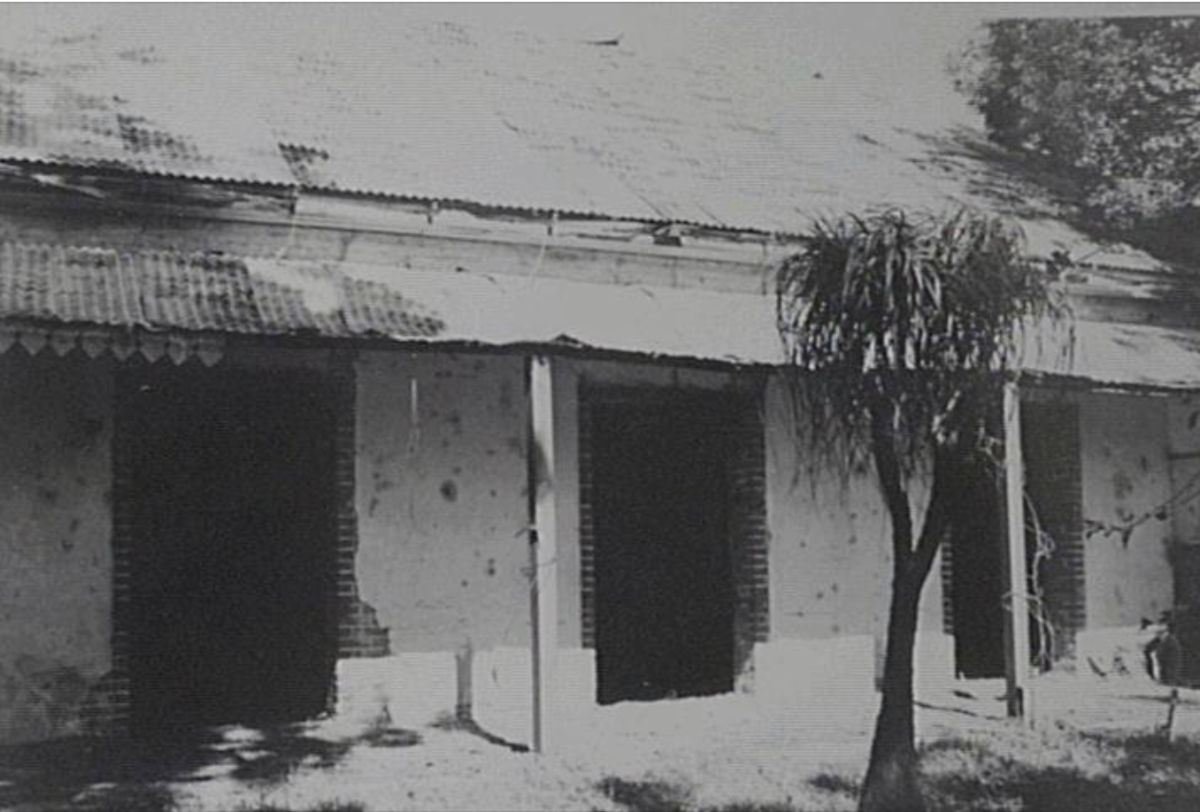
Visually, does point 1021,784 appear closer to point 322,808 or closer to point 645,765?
point 645,765

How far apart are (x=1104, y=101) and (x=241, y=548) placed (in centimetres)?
820

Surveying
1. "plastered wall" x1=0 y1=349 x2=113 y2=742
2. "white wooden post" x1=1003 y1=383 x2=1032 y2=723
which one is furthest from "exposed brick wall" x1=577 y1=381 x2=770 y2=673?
A: "plastered wall" x1=0 y1=349 x2=113 y2=742

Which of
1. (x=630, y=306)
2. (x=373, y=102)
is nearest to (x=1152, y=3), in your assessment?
(x=630, y=306)

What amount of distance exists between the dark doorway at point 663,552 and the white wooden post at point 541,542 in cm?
189

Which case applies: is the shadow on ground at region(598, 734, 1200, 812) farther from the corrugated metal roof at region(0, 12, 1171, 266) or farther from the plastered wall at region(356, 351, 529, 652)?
the corrugated metal roof at region(0, 12, 1171, 266)

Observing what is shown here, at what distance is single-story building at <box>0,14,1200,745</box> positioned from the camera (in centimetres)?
830

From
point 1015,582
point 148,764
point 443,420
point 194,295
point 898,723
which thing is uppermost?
point 194,295

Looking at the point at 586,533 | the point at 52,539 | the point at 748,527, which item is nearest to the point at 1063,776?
the point at 748,527

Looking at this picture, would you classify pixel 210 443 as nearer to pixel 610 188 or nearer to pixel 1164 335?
pixel 610 188

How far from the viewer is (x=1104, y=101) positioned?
12.5 m

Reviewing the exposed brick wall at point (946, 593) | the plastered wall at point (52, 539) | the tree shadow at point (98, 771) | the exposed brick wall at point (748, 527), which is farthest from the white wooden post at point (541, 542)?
the exposed brick wall at point (946, 593)

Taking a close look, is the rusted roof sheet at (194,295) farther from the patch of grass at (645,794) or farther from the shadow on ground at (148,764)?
the patch of grass at (645,794)

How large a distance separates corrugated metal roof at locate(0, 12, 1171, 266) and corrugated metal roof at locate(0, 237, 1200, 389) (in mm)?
580

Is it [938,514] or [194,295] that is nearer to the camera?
[938,514]
